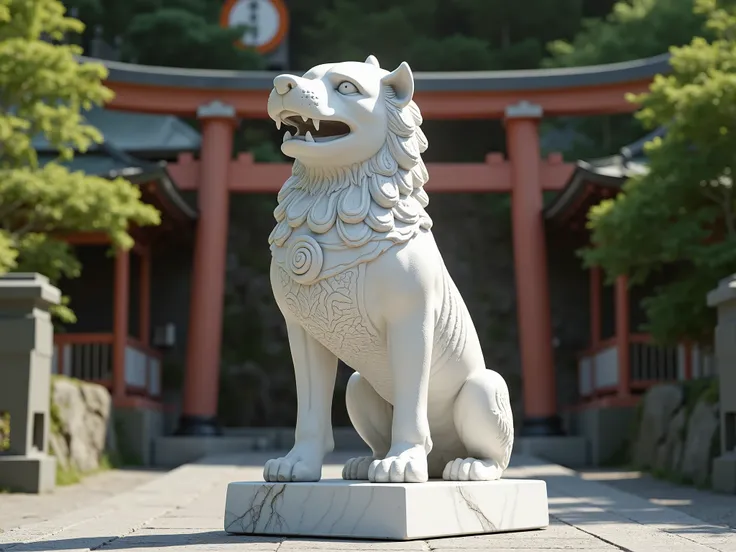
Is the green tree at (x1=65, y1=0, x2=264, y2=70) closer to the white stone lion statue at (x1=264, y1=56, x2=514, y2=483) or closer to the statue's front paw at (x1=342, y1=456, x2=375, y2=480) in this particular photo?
the white stone lion statue at (x1=264, y1=56, x2=514, y2=483)

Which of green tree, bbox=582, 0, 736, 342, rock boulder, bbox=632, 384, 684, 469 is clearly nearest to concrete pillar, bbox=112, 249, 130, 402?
green tree, bbox=582, 0, 736, 342

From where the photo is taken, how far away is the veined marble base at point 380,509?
13.8ft

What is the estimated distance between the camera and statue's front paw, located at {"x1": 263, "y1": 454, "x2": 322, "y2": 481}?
4.57 metres

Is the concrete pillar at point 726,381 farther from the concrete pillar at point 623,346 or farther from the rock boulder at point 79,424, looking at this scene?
the rock boulder at point 79,424

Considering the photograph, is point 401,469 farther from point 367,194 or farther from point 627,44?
point 627,44

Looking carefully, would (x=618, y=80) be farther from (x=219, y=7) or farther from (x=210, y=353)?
Answer: (x=219, y=7)

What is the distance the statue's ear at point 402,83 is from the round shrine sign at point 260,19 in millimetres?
17300

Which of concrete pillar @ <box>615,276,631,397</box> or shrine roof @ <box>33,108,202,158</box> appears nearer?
concrete pillar @ <box>615,276,631,397</box>

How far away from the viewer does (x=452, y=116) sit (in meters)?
14.3

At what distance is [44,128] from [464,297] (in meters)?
9.93

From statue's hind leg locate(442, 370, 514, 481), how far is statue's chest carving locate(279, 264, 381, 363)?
1.70 feet

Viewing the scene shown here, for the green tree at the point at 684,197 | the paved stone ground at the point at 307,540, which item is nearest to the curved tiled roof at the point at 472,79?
the green tree at the point at 684,197

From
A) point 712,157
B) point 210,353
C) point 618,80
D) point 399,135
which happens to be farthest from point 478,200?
point 399,135

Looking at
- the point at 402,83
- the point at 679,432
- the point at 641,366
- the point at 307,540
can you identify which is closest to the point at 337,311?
the point at 307,540
